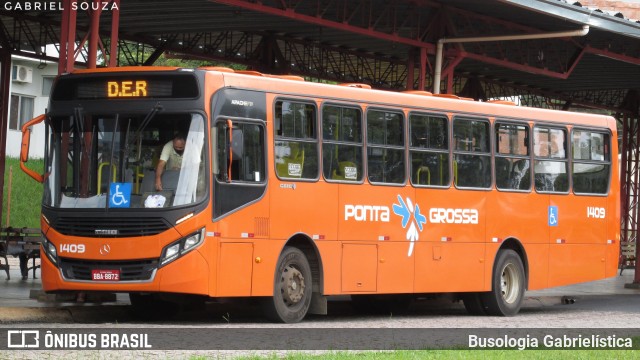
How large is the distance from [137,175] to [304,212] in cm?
249

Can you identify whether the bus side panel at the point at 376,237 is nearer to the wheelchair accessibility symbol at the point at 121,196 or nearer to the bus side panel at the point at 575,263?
the wheelchair accessibility symbol at the point at 121,196

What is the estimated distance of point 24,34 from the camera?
112 feet

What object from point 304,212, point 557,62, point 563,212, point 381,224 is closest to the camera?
point 304,212

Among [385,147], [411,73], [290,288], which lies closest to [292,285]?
[290,288]

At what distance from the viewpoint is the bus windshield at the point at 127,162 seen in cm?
1627

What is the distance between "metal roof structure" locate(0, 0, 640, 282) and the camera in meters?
27.1

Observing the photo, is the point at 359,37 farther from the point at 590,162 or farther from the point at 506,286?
the point at 506,286

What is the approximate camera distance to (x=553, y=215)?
74.0 ft

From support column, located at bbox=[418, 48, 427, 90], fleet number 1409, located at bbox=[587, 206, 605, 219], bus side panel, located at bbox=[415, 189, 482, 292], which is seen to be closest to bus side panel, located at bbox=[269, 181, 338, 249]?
bus side panel, located at bbox=[415, 189, 482, 292]

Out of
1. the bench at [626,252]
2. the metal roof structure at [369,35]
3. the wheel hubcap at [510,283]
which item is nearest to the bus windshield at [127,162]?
the metal roof structure at [369,35]

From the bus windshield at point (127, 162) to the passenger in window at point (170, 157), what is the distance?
12 mm

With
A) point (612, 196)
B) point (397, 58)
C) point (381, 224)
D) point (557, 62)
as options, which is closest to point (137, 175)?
point (381, 224)

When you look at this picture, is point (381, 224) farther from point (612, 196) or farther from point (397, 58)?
point (397, 58)

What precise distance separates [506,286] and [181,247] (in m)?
7.18
